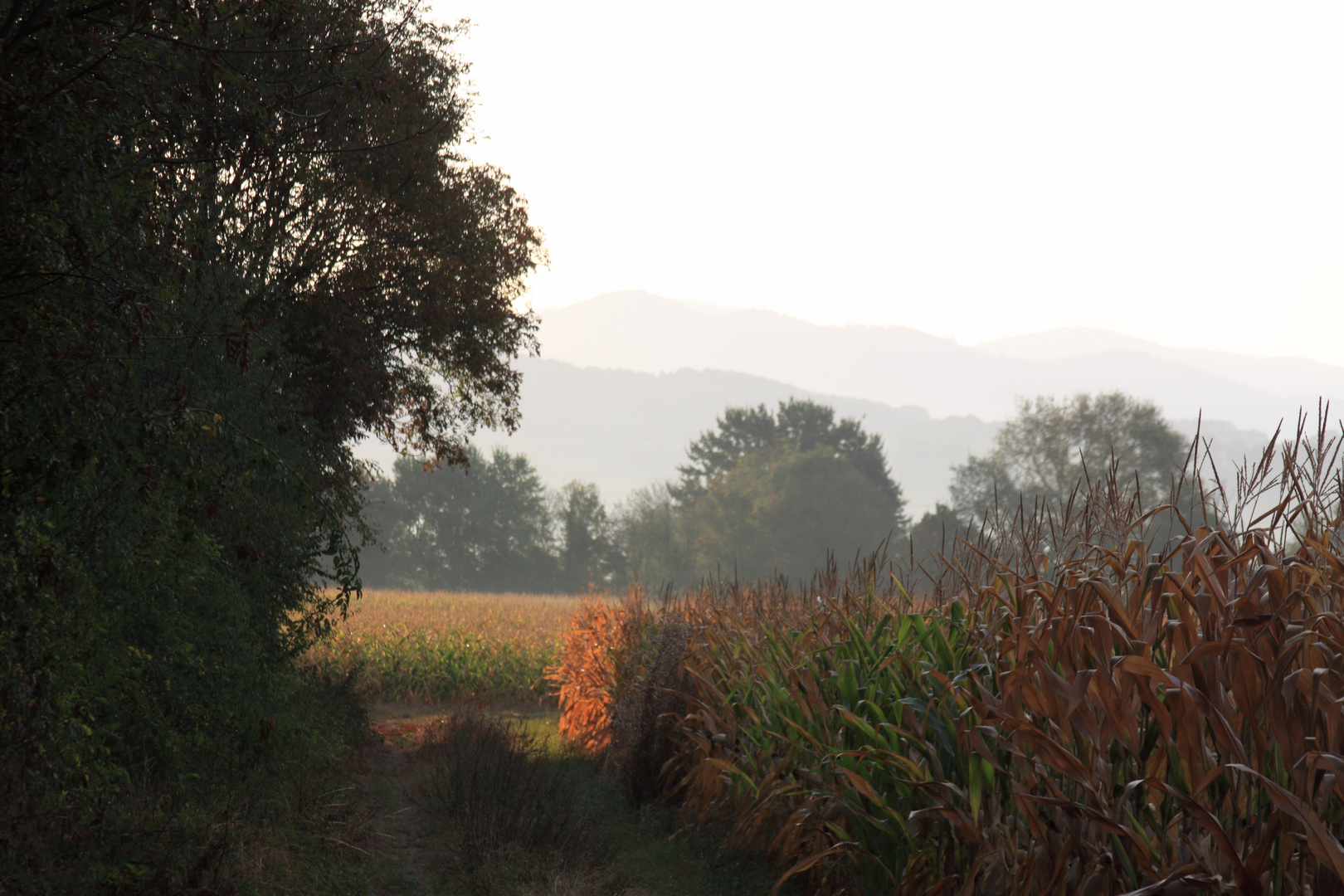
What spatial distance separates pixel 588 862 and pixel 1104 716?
4329mm

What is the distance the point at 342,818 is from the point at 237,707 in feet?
4.00

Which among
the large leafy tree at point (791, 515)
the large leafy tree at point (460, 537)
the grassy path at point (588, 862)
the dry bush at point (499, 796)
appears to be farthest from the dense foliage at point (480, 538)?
the grassy path at point (588, 862)

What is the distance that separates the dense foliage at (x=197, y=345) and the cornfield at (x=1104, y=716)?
321 centimetres

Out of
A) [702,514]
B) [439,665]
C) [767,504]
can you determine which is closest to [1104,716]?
[439,665]

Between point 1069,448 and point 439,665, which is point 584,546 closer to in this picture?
point 1069,448

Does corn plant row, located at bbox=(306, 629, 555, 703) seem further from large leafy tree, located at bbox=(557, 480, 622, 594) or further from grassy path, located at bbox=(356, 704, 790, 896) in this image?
large leafy tree, located at bbox=(557, 480, 622, 594)

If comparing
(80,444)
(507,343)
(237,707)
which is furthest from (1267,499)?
(507,343)

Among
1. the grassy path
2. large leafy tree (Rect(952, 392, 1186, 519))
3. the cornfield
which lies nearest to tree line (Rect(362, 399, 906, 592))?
large leafy tree (Rect(952, 392, 1186, 519))

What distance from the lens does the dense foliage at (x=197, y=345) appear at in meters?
3.42

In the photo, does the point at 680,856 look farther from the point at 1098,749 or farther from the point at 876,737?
the point at 1098,749

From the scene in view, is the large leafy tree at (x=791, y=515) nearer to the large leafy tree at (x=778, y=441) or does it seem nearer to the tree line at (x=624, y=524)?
the tree line at (x=624, y=524)

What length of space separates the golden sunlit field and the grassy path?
582cm

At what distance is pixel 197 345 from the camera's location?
296 inches

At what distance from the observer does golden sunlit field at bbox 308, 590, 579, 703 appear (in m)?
15.3
